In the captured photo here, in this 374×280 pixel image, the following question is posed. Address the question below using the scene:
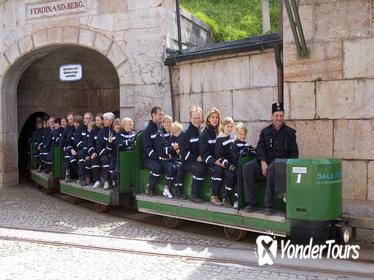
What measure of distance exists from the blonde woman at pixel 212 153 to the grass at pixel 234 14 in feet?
27.3

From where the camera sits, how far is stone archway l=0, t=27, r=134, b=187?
1097cm

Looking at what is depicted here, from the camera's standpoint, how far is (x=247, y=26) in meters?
18.0

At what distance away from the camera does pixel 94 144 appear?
9820 mm

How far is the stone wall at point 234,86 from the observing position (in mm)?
8789

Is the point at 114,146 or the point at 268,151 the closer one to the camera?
the point at 268,151

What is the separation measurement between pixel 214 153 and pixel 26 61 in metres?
7.52

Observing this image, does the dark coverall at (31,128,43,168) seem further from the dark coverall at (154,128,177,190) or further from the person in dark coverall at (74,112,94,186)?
the dark coverall at (154,128,177,190)

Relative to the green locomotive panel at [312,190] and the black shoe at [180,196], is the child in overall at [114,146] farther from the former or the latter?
the green locomotive panel at [312,190]

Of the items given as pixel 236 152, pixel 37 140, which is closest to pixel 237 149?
pixel 236 152

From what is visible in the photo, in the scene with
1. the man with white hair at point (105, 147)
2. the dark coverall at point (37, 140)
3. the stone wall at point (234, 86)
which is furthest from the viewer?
the dark coverall at point (37, 140)

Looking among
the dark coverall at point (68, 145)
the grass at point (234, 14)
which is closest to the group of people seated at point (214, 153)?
the dark coverall at point (68, 145)

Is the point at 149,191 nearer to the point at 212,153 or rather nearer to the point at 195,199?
the point at 195,199

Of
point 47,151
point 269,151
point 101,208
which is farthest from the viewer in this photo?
point 47,151

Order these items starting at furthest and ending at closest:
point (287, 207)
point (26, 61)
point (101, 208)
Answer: point (26, 61), point (101, 208), point (287, 207)
